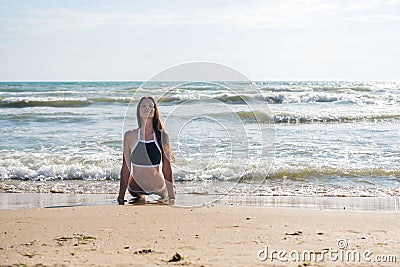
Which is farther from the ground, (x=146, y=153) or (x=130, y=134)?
(x=130, y=134)

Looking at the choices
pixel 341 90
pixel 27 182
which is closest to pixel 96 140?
pixel 27 182

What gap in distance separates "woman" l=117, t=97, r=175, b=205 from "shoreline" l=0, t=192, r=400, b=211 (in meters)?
0.25

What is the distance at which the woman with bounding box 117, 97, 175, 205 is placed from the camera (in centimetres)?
620

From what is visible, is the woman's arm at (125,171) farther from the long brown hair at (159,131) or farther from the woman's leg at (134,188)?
the long brown hair at (159,131)

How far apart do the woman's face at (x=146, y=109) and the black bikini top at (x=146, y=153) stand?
0.27 meters

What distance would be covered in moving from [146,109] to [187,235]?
201 centimetres

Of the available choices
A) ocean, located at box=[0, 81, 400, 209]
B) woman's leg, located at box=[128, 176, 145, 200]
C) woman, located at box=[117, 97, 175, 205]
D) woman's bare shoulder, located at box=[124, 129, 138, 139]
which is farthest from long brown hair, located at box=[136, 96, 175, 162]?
woman's leg, located at box=[128, 176, 145, 200]

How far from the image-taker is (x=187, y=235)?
4.56m

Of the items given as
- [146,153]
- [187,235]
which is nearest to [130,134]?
[146,153]

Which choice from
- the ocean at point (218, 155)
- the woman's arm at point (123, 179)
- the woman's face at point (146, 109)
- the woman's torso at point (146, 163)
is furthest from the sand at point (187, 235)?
the ocean at point (218, 155)

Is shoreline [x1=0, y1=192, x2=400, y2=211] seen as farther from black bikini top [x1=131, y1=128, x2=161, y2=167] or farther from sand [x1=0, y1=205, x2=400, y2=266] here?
black bikini top [x1=131, y1=128, x2=161, y2=167]

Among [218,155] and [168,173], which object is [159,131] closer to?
[168,173]

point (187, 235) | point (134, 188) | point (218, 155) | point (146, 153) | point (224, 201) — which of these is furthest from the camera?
point (218, 155)

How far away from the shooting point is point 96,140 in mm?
11734
